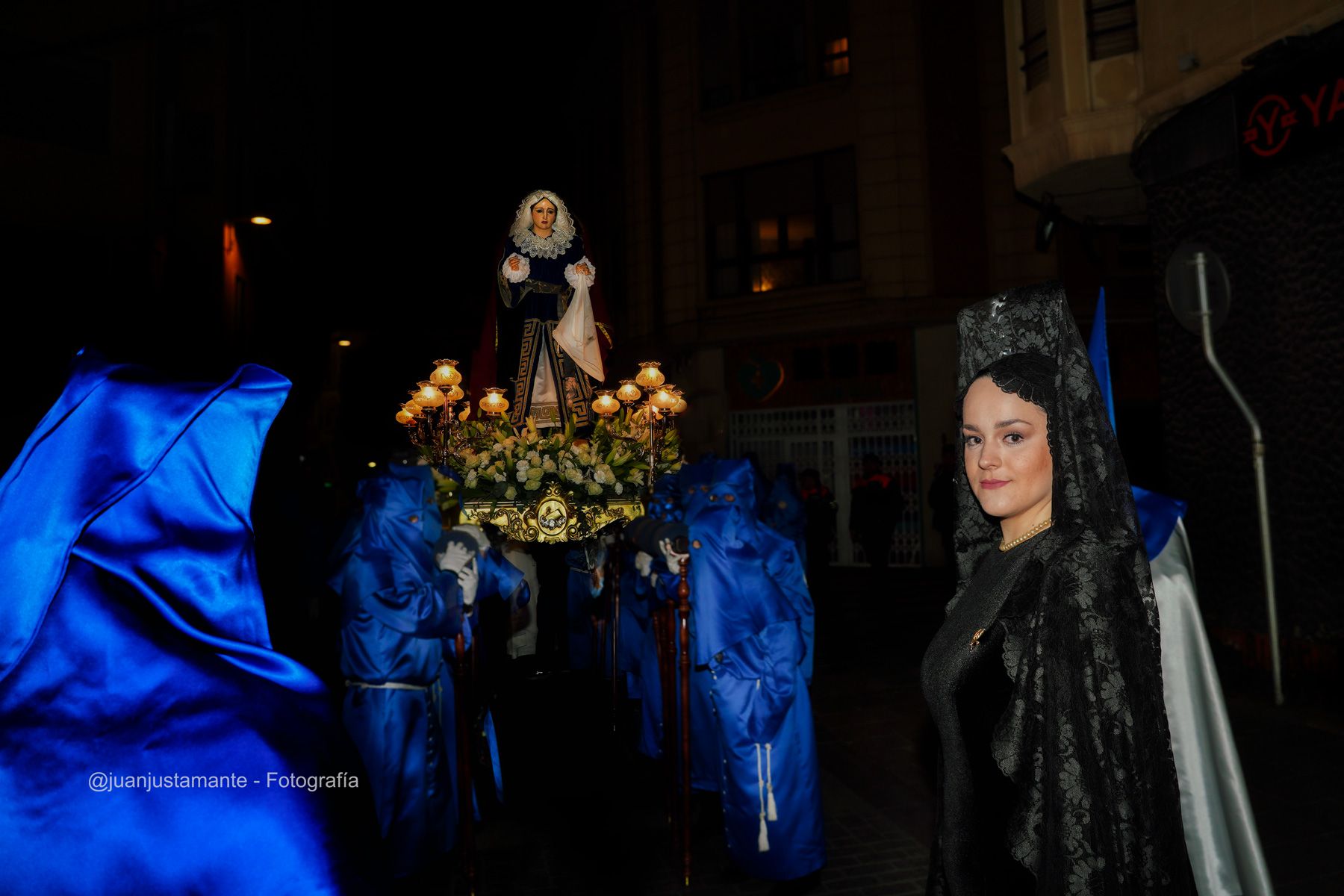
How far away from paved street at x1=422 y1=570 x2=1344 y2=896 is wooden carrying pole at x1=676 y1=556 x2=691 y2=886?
6.2 inches

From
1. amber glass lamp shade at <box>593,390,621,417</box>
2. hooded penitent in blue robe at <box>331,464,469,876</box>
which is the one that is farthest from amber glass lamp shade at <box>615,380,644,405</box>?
hooded penitent in blue robe at <box>331,464,469,876</box>

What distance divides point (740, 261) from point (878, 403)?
→ 431 centimetres

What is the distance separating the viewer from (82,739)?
119cm

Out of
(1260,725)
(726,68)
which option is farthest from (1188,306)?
(726,68)

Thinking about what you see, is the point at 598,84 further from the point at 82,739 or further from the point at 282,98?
the point at 82,739

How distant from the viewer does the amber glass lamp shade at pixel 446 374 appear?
17.7 feet

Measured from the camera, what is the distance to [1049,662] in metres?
1.87

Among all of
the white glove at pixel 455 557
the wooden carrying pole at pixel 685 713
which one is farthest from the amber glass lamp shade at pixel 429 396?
the wooden carrying pole at pixel 685 713

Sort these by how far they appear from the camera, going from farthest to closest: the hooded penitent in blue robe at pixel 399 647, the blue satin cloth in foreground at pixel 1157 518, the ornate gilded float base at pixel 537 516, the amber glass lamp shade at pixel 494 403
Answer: the amber glass lamp shade at pixel 494 403, the ornate gilded float base at pixel 537 516, the hooded penitent in blue robe at pixel 399 647, the blue satin cloth in foreground at pixel 1157 518

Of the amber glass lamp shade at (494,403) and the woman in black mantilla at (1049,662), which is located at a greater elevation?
the amber glass lamp shade at (494,403)

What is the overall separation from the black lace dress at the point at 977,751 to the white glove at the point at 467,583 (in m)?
2.76

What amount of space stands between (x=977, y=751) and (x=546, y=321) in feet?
15.5

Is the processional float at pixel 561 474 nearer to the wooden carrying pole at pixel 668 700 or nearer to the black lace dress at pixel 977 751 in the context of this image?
the wooden carrying pole at pixel 668 700

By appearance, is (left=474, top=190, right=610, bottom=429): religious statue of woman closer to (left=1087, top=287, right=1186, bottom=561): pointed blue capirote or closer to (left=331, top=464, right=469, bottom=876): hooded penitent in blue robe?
(left=331, top=464, right=469, bottom=876): hooded penitent in blue robe
